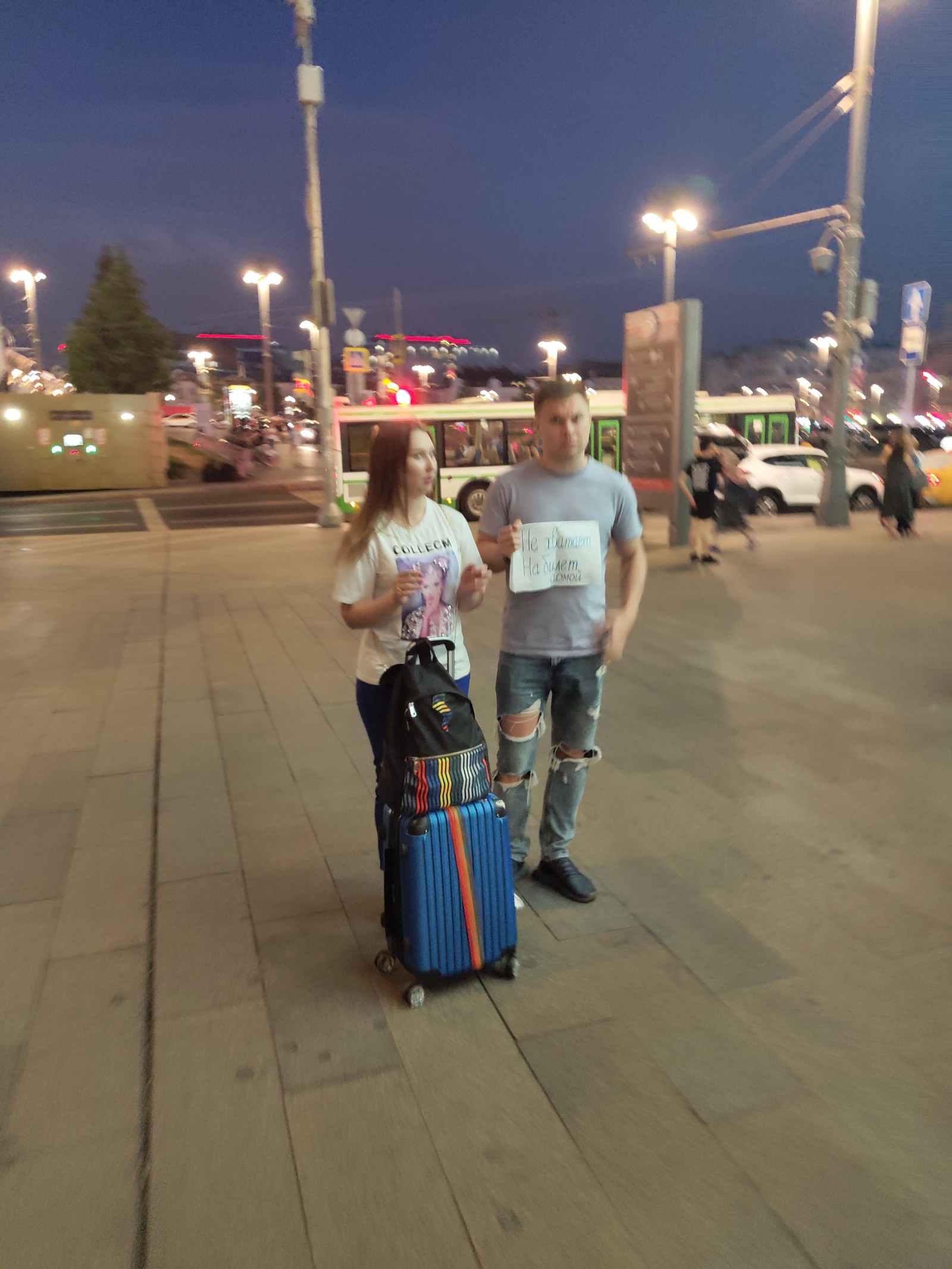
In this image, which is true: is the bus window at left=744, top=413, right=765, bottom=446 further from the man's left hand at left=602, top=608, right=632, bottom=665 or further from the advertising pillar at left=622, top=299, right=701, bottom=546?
the man's left hand at left=602, top=608, right=632, bottom=665

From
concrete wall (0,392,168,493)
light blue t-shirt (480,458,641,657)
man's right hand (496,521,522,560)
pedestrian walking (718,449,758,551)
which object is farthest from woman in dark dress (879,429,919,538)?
concrete wall (0,392,168,493)

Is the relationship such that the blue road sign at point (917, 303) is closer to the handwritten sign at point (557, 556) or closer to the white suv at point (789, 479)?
the white suv at point (789, 479)

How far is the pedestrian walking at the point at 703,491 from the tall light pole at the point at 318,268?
29.7ft

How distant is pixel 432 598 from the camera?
3.26 metres

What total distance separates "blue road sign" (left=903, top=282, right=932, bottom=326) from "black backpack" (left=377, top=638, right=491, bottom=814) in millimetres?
23559

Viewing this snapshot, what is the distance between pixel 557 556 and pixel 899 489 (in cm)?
1337

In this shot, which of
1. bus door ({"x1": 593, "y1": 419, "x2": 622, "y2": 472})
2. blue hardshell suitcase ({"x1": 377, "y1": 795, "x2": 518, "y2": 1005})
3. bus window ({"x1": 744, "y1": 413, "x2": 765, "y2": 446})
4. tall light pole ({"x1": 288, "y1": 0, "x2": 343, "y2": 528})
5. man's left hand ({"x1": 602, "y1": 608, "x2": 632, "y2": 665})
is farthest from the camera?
bus window ({"x1": 744, "y1": 413, "x2": 765, "y2": 446})

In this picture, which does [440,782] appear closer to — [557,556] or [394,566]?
[394,566]

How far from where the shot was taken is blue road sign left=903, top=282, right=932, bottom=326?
897 inches

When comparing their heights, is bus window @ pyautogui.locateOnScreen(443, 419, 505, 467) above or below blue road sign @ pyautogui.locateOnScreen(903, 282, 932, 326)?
below

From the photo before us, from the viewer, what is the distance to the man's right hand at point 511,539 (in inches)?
132

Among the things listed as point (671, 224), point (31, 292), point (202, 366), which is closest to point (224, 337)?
point (202, 366)

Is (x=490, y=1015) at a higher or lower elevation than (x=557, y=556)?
lower

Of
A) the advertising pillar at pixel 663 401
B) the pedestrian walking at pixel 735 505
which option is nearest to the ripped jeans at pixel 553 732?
the pedestrian walking at pixel 735 505
